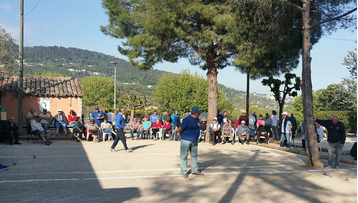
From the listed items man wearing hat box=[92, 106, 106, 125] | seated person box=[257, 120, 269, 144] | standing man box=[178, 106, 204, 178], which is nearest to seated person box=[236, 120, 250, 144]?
seated person box=[257, 120, 269, 144]

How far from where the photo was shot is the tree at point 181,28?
15648mm

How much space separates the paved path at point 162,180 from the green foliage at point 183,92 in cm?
4385

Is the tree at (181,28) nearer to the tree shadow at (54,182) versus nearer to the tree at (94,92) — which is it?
the tree shadow at (54,182)

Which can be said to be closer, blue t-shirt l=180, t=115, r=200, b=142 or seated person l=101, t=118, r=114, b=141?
blue t-shirt l=180, t=115, r=200, b=142

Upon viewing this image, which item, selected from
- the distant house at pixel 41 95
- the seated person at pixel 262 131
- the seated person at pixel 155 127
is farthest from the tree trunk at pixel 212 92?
the distant house at pixel 41 95

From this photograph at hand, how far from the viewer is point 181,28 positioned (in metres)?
16.5

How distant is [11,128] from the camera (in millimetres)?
14625

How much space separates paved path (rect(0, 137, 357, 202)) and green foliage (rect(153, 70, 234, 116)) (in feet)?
→ 144

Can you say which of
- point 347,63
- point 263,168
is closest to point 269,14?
point 263,168

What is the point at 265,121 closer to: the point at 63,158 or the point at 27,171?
the point at 63,158

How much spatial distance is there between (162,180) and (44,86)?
A: 16758 millimetres

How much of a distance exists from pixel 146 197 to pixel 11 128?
10.9 m

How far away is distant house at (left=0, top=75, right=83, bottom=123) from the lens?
20781 mm

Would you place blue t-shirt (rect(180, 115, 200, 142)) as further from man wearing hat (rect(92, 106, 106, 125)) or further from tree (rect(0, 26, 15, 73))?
tree (rect(0, 26, 15, 73))
